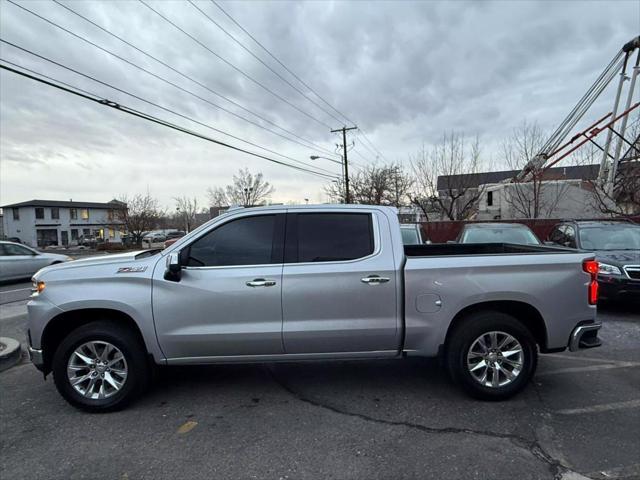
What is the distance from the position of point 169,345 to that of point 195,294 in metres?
0.54

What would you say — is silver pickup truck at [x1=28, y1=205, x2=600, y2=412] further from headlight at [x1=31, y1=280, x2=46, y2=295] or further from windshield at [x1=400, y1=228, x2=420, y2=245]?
windshield at [x1=400, y1=228, x2=420, y2=245]

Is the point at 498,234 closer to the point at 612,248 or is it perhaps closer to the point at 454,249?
the point at 612,248

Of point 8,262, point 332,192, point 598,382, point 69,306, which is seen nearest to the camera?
point 69,306

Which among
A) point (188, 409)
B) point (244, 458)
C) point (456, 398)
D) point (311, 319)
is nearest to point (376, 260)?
point (311, 319)

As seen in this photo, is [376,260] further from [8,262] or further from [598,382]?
[8,262]

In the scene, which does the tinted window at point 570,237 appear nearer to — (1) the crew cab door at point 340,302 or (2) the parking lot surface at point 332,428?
(2) the parking lot surface at point 332,428

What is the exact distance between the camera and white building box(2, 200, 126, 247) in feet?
200

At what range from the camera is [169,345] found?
3789mm

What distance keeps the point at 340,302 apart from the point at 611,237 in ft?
23.5

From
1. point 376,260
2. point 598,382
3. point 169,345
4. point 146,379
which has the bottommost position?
point 598,382

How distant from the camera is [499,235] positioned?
31.3 ft

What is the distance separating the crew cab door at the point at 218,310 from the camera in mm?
3760

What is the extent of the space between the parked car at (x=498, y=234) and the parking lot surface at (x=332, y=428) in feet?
15.6

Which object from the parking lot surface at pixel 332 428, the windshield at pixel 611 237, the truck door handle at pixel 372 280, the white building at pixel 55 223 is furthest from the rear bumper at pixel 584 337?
the white building at pixel 55 223
